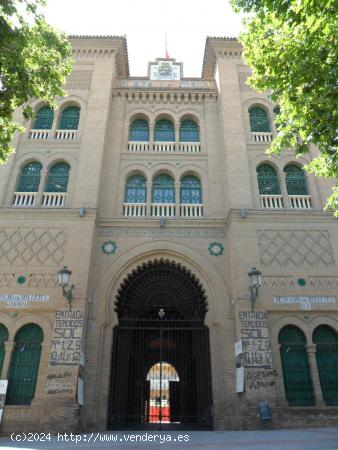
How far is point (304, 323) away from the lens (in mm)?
10516

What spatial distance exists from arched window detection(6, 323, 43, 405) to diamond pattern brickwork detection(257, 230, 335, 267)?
6671 mm

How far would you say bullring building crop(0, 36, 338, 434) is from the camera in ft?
32.1

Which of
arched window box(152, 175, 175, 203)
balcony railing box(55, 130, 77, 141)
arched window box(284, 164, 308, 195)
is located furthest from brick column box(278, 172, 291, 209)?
balcony railing box(55, 130, 77, 141)

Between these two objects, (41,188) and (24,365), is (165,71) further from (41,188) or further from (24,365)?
(24,365)

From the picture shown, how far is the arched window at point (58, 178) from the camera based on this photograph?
12.8 m

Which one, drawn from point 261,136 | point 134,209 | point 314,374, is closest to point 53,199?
point 134,209

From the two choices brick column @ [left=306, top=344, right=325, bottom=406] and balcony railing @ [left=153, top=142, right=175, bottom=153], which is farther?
balcony railing @ [left=153, top=142, right=175, bottom=153]

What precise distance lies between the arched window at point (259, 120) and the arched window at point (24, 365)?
10.0m

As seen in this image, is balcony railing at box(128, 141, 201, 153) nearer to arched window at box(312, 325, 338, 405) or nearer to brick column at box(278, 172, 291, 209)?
brick column at box(278, 172, 291, 209)

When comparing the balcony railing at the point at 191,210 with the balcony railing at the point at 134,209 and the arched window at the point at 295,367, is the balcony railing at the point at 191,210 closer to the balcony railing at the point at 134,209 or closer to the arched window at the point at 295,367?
the balcony railing at the point at 134,209

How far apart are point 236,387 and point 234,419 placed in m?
0.76

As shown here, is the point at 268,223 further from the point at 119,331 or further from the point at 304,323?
the point at 119,331

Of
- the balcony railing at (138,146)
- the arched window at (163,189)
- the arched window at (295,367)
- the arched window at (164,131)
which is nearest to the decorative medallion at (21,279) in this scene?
the arched window at (163,189)

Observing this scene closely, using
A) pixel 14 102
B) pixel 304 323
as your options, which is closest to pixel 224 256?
pixel 304 323
